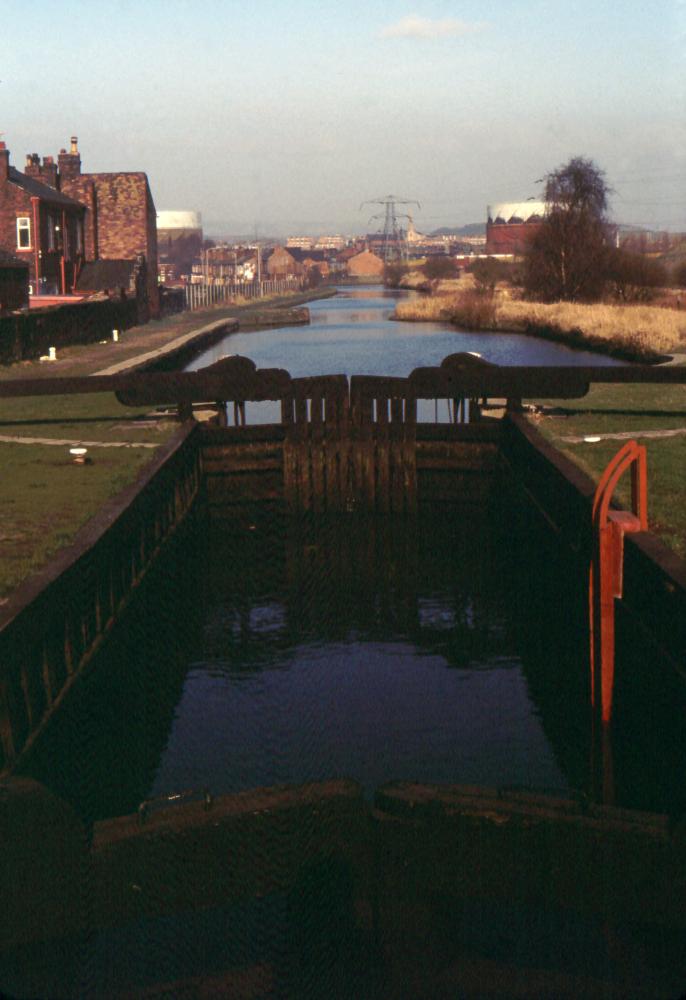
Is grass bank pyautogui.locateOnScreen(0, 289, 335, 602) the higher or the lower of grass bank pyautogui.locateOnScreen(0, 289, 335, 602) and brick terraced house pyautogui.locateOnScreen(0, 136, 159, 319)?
the lower

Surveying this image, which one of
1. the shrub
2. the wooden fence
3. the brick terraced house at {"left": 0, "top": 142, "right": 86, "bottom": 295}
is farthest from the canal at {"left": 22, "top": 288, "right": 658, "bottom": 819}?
the wooden fence

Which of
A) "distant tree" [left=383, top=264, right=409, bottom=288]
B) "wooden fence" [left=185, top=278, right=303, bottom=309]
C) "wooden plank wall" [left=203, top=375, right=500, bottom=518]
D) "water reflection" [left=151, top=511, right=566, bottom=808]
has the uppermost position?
"distant tree" [left=383, top=264, right=409, bottom=288]

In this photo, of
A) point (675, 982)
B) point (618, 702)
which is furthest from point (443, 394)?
point (675, 982)

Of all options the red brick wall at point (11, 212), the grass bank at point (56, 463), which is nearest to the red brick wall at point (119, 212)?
the red brick wall at point (11, 212)

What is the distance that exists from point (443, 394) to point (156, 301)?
5364 cm

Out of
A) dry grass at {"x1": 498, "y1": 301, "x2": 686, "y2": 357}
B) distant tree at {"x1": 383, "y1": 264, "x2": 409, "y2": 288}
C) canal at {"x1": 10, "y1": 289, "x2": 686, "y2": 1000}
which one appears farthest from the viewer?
distant tree at {"x1": 383, "y1": 264, "x2": 409, "y2": 288}

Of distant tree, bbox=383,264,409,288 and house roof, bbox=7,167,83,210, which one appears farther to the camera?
distant tree, bbox=383,264,409,288

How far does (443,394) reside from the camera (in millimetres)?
21266

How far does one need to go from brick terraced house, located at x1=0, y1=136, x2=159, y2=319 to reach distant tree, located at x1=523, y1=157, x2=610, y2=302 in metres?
23.0

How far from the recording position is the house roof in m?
56.6

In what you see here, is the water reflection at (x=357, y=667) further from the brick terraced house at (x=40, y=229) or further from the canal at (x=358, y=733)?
the brick terraced house at (x=40, y=229)

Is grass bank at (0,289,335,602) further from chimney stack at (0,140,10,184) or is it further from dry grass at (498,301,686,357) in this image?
chimney stack at (0,140,10,184)

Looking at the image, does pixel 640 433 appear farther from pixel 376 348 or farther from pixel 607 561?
pixel 376 348

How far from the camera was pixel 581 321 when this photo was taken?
50562mm
